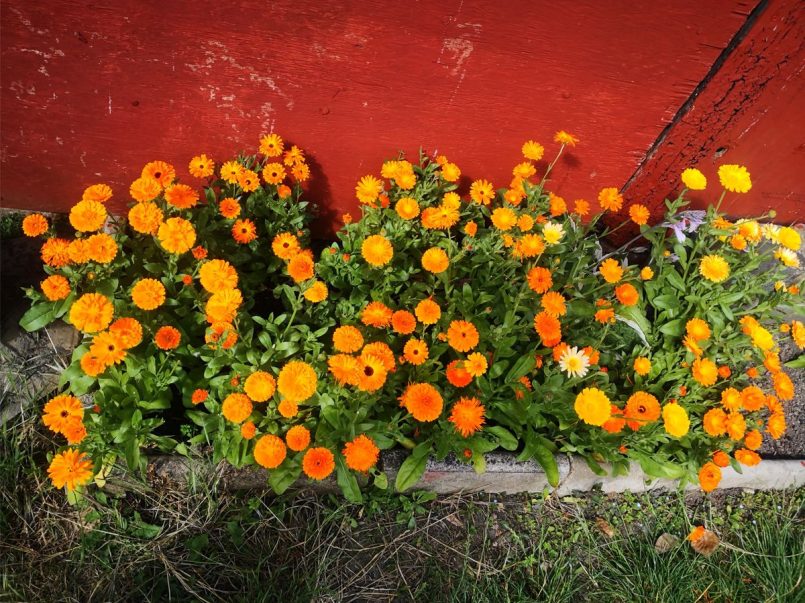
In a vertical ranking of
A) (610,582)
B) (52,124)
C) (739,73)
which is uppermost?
(739,73)

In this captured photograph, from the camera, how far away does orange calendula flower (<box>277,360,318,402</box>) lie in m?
1.72

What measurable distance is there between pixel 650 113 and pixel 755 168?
879mm

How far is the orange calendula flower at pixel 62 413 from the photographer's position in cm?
172

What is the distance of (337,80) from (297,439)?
53.5 inches

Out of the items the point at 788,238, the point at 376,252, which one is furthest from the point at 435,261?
the point at 788,238

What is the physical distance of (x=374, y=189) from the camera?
2270 millimetres

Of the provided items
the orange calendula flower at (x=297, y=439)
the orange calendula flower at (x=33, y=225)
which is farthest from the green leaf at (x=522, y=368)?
the orange calendula flower at (x=33, y=225)

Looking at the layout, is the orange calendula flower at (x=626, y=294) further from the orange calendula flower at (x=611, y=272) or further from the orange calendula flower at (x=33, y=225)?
the orange calendula flower at (x=33, y=225)

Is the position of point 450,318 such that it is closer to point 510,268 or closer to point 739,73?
point 510,268

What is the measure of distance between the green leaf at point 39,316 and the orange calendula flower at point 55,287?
0.11m

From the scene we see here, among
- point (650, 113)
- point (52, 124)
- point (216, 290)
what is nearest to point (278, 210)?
point (216, 290)

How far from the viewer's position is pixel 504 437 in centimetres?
208

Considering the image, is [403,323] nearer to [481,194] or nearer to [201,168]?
[481,194]

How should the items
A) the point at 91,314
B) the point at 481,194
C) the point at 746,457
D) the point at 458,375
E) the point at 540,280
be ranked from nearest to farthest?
the point at 91,314, the point at 458,375, the point at 540,280, the point at 746,457, the point at 481,194
